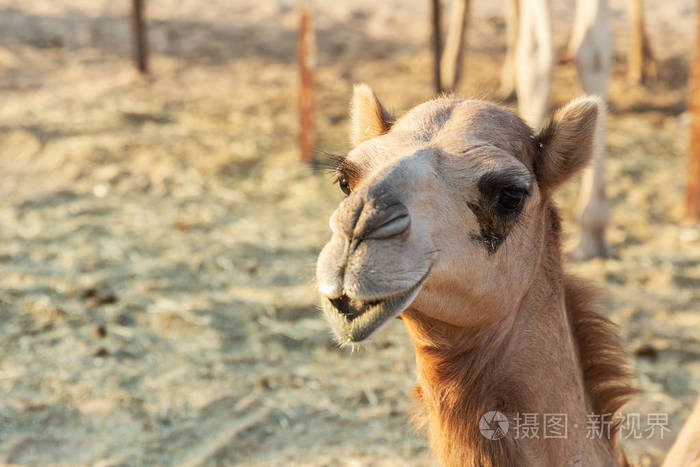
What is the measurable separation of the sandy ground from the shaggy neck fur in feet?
2.85

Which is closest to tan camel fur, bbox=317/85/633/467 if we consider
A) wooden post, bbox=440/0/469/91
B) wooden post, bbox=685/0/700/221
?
wooden post, bbox=685/0/700/221

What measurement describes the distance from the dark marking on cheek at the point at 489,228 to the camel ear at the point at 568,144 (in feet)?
0.87

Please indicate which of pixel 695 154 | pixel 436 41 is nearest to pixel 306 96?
pixel 436 41

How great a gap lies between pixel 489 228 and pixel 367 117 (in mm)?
675

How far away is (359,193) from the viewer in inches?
82.5

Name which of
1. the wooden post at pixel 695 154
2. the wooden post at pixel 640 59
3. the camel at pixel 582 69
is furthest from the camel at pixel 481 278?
the wooden post at pixel 640 59

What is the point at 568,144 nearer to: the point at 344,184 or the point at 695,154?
the point at 344,184

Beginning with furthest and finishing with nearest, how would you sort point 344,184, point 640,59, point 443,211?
point 640,59 → point 344,184 → point 443,211

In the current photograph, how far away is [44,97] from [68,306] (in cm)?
492

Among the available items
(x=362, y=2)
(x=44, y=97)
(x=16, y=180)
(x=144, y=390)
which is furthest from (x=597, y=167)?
(x=362, y=2)

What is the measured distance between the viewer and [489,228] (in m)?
2.37

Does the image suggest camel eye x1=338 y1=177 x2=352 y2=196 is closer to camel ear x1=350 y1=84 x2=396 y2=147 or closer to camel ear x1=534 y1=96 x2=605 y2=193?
camel ear x1=350 y1=84 x2=396 y2=147

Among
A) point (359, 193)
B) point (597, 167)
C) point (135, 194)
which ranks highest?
point (359, 193)

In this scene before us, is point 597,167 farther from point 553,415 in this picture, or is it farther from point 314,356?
point 553,415
